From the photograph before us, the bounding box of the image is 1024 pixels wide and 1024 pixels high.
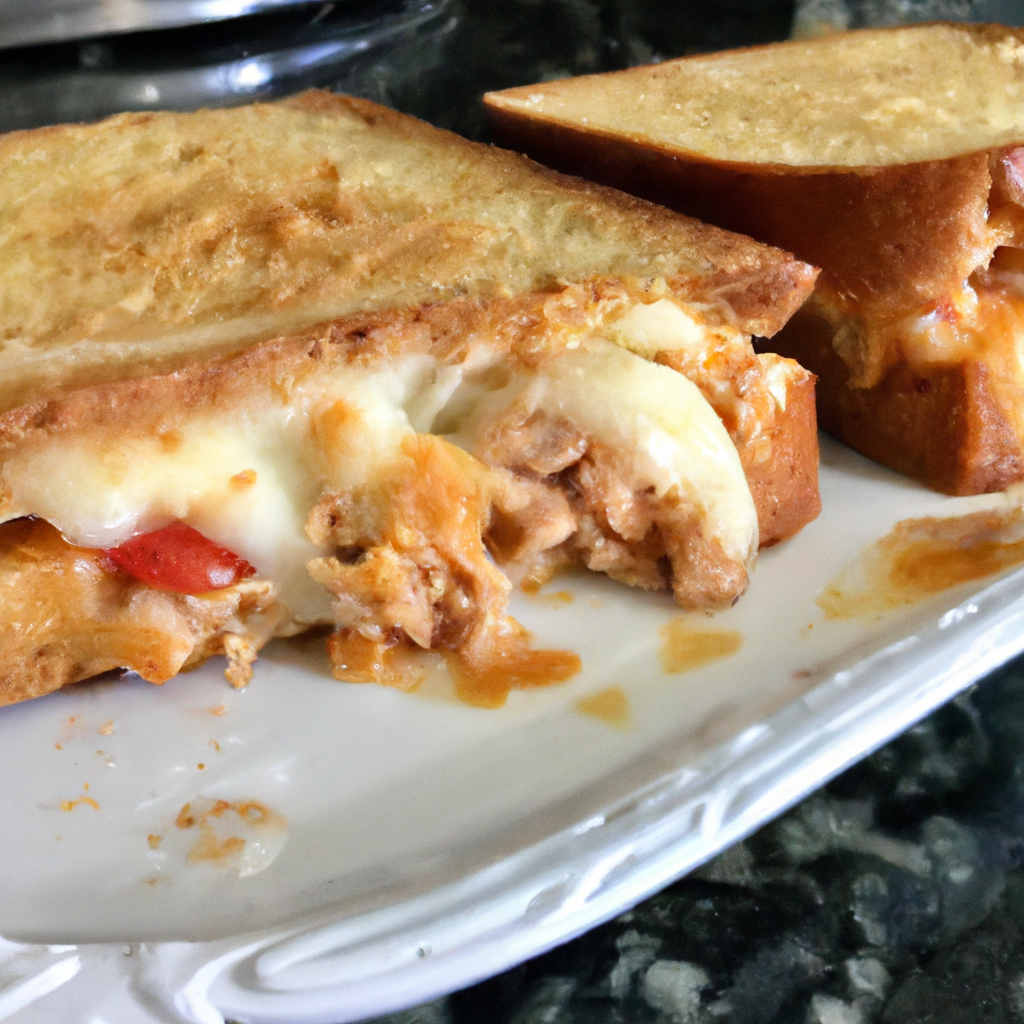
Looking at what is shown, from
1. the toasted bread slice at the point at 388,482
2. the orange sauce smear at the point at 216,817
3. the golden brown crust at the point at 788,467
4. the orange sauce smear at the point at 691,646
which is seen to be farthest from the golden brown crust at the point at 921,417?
the orange sauce smear at the point at 216,817

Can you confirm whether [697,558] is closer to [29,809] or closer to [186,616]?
[186,616]

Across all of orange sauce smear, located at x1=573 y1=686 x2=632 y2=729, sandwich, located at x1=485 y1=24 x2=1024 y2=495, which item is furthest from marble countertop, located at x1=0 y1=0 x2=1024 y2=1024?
sandwich, located at x1=485 y1=24 x2=1024 y2=495

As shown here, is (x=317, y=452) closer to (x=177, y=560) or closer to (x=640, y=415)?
(x=177, y=560)

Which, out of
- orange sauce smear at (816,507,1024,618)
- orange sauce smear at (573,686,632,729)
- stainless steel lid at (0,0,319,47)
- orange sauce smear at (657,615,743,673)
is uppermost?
stainless steel lid at (0,0,319,47)

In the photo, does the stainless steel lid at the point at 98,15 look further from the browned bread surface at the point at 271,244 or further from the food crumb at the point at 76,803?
the food crumb at the point at 76,803

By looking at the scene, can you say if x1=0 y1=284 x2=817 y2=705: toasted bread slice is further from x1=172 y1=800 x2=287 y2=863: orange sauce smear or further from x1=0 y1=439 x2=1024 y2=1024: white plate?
x1=172 y1=800 x2=287 y2=863: orange sauce smear

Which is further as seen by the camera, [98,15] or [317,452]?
[98,15]

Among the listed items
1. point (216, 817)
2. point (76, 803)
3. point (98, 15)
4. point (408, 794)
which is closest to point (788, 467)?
point (408, 794)
